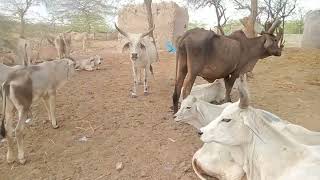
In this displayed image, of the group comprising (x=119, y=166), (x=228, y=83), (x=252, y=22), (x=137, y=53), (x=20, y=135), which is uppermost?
(x=252, y=22)

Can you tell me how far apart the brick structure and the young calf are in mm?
11039

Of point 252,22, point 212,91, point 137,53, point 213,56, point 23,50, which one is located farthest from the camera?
point 23,50

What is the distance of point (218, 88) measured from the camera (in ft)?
24.4

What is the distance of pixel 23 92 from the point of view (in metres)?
5.64

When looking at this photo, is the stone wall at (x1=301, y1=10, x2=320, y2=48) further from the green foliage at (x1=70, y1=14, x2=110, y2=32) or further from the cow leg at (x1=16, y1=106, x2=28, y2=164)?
the cow leg at (x1=16, y1=106, x2=28, y2=164)

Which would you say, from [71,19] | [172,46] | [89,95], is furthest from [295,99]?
[71,19]

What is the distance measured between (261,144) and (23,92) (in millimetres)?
3615

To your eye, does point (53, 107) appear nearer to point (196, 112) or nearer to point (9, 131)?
point (9, 131)

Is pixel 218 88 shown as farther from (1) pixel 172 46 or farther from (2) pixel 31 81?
(1) pixel 172 46

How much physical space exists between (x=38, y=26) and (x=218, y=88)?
1679cm

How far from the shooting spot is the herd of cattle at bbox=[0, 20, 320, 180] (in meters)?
3.24

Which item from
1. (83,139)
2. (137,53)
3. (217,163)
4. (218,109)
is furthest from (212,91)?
(217,163)

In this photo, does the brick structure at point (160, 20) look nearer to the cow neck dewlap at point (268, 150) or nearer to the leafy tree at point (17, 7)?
the leafy tree at point (17, 7)

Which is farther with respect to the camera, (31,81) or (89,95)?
(89,95)
